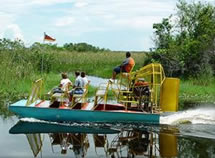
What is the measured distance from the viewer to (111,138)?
1376 centimetres

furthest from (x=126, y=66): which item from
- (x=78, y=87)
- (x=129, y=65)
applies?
(x=78, y=87)

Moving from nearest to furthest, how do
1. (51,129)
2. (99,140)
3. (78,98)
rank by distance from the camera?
(99,140) → (51,129) → (78,98)

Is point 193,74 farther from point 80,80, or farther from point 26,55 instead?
point 80,80

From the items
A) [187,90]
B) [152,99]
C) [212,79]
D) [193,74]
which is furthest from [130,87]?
[193,74]

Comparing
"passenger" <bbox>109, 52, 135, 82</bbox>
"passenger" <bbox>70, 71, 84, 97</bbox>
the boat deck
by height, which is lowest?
the boat deck

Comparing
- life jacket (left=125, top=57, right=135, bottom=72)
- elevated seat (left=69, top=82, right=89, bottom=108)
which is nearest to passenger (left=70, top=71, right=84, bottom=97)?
elevated seat (left=69, top=82, right=89, bottom=108)

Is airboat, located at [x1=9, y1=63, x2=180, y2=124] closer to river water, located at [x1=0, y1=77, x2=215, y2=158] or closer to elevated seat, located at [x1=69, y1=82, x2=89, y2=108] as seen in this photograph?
elevated seat, located at [x1=69, y1=82, x2=89, y2=108]

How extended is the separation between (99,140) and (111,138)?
407mm

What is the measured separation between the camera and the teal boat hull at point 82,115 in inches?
627

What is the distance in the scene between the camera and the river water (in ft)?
38.9

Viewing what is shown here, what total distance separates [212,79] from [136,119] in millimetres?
15100

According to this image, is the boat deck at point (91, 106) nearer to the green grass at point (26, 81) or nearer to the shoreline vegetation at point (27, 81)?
the shoreline vegetation at point (27, 81)

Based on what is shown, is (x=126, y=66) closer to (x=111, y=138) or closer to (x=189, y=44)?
(x=111, y=138)

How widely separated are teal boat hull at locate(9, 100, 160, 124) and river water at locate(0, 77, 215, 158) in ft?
0.75
